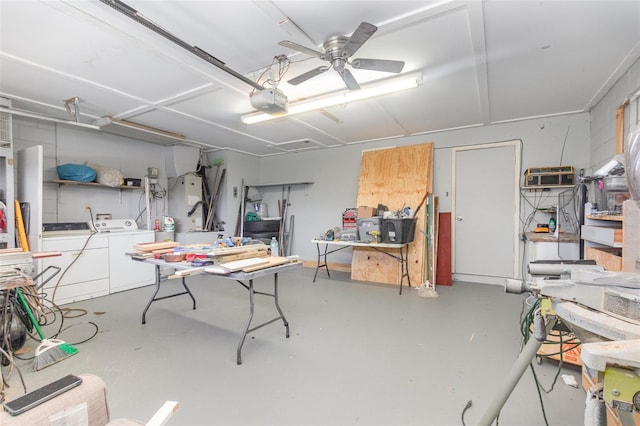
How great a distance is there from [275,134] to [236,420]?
4277 millimetres

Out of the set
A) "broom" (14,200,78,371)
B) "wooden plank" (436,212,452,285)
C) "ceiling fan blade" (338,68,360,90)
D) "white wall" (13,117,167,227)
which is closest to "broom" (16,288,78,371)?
"broom" (14,200,78,371)

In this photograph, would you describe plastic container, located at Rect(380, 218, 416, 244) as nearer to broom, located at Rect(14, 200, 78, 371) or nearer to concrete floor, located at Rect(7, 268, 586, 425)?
concrete floor, located at Rect(7, 268, 586, 425)

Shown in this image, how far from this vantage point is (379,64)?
2.21 m

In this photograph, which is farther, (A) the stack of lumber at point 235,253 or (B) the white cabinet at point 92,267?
(B) the white cabinet at point 92,267

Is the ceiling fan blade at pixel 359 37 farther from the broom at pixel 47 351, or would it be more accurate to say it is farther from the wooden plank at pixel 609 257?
the broom at pixel 47 351

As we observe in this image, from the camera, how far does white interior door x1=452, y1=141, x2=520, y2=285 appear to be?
174 inches

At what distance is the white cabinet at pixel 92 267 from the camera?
375 cm

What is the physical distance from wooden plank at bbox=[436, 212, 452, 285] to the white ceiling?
171cm

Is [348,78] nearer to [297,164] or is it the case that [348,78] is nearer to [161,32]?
[161,32]

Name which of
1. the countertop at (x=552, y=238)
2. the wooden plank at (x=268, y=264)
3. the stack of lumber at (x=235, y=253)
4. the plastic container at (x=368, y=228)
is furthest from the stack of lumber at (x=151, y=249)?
the countertop at (x=552, y=238)

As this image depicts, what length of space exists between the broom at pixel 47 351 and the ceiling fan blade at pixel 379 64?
11.1 feet

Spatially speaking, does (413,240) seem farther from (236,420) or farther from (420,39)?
(236,420)

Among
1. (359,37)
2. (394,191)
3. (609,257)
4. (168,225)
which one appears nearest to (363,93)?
(359,37)

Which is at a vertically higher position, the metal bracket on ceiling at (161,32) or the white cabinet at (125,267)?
the metal bracket on ceiling at (161,32)
